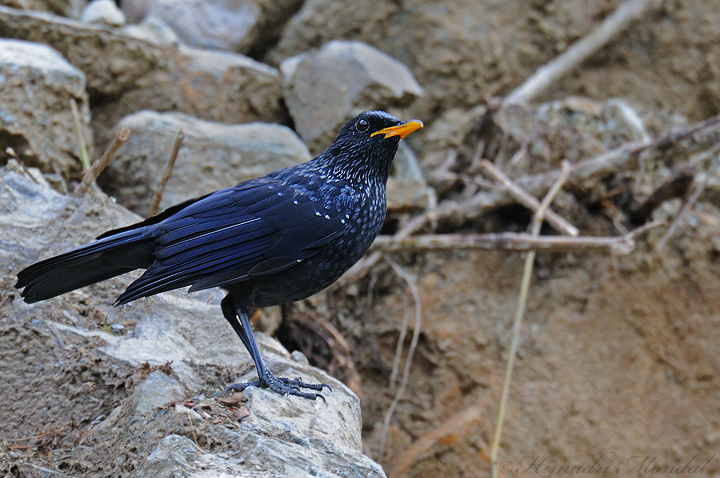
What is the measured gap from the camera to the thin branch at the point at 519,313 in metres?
4.75

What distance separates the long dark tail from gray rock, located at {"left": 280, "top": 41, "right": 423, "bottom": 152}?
2.72 m

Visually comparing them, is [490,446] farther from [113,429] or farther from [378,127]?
[113,429]

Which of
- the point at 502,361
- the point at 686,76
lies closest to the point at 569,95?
the point at 686,76

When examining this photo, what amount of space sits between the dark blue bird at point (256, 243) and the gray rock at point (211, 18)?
10.5 ft

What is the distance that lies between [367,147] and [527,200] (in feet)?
7.34

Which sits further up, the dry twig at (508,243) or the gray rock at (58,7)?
the gray rock at (58,7)

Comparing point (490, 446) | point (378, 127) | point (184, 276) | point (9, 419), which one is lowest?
point (490, 446)

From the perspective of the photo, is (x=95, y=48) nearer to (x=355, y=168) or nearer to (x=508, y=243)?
(x=355, y=168)

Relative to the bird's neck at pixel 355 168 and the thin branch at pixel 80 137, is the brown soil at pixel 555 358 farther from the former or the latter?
the thin branch at pixel 80 137

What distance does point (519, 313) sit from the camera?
16.5 feet

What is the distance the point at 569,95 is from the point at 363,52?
7.88 feet

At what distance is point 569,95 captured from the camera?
22.9 feet

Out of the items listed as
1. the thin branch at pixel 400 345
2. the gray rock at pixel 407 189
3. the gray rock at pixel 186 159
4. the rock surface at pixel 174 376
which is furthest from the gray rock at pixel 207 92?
the thin branch at pixel 400 345

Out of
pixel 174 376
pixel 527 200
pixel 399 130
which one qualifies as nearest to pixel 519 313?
pixel 527 200
